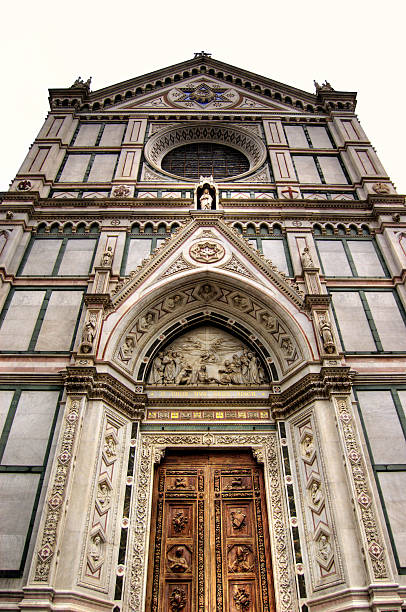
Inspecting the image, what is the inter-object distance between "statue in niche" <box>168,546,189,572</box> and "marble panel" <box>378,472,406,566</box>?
12.8 feet

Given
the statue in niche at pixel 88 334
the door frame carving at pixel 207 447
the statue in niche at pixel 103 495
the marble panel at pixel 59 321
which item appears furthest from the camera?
the marble panel at pixel 59 321

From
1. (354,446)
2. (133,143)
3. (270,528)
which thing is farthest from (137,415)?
(133,143)

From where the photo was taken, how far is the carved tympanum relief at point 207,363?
1217 centimetres

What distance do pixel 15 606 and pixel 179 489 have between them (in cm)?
372

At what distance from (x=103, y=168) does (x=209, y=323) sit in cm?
714

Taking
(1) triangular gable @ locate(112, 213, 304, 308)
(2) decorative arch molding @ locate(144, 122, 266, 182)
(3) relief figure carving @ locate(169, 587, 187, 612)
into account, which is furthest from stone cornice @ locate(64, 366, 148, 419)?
(2) decorative arch molding @ locate(144, 122, 266, 182)

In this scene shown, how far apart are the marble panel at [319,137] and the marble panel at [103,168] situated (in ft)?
24.1

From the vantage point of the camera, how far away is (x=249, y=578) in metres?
9.53

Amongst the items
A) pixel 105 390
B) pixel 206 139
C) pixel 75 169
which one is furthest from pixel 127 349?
pixel 206 139

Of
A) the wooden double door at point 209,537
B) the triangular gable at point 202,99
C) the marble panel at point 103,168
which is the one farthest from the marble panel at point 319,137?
the wooden double door at point 209,537

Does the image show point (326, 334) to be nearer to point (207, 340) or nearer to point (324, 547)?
Answer: point (207, 340)

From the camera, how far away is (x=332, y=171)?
1716 cm

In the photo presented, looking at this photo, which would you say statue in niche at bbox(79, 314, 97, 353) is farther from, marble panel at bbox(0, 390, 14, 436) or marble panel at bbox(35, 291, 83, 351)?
marble panel at bbox(0, 390, 14, 436)

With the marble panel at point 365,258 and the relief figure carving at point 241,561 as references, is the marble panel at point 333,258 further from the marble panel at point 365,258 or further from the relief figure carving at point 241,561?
the relief figure carving at point 241,561
